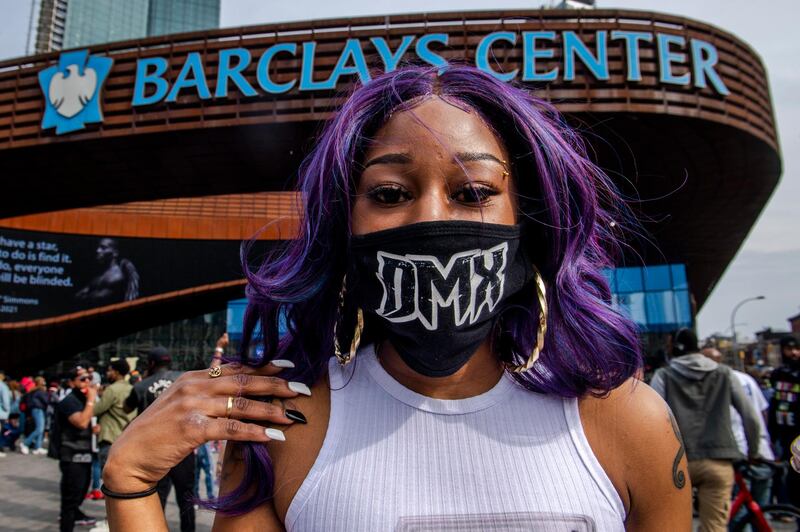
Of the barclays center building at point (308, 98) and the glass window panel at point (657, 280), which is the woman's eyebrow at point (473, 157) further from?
the glass window panel at point (657, 280)

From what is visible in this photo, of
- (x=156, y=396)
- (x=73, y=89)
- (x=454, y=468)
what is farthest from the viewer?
(x=73, y=89)

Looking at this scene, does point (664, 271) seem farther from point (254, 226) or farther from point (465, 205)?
point (465, 205)

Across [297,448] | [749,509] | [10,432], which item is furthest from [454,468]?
[10,432]

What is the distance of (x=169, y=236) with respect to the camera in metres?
19.9

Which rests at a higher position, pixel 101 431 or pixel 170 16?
pixel 170 16

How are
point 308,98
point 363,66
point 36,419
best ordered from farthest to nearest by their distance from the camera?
point 36,419, point 308,98, point 363,66

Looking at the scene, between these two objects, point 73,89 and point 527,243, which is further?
point 73,89

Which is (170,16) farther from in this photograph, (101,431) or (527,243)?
(527,243)

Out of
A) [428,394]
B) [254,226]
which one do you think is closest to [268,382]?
[428,394]

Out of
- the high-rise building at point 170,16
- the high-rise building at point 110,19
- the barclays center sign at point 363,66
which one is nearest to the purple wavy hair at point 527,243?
the barclays center sign at point 363,66

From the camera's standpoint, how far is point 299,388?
4.23 feet

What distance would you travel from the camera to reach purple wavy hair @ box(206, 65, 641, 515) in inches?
53.7

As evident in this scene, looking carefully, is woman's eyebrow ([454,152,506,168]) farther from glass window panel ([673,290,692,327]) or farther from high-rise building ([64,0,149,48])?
high-rise building ([64,0,149,48])

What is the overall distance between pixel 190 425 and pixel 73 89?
497 inches
